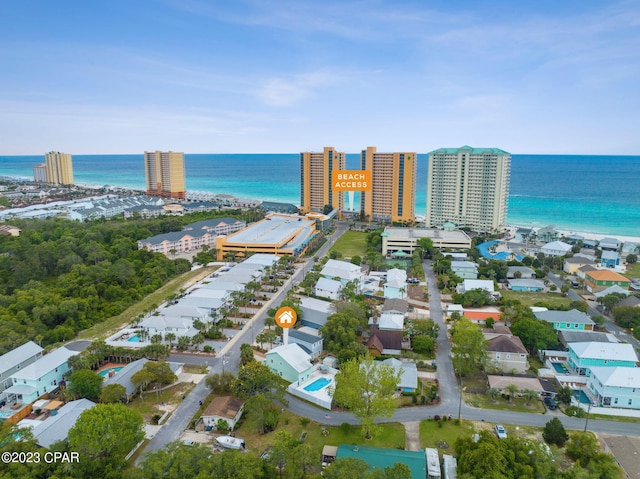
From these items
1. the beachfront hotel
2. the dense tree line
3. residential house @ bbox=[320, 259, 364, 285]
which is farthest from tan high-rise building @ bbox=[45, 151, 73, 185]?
residential house @ bbox=[320, 259, 364, 285]

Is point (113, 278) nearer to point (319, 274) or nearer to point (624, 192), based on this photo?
point (319, 274)

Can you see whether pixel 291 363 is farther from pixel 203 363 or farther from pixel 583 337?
pixel 583 337

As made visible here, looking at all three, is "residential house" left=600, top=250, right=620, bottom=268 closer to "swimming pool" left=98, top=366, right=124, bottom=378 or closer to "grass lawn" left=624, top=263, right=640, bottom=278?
"grass lawn" left=624, top=263, right=640, bottom=278

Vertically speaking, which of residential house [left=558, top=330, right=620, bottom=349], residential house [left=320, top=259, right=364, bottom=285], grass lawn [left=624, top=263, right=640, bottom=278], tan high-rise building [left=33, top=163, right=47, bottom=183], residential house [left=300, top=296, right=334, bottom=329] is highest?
tan high-rise building [left=33, top=163, right=47, bottom=183]

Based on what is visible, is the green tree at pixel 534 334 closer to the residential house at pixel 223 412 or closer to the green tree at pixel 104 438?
the residential house at pixel 223 412

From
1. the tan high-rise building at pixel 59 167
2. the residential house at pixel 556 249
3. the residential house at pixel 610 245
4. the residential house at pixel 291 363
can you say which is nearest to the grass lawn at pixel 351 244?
the residential house at pixel 556 249

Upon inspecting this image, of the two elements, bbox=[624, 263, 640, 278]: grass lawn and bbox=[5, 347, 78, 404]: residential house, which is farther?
bbox=[624, 263, 640, 278]: grass lawn

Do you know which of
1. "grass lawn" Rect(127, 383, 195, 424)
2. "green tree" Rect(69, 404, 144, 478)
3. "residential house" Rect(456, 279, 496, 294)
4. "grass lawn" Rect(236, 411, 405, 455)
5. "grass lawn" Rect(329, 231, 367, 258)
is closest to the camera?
"green tree" Rect(69, 404, 144, 478)
